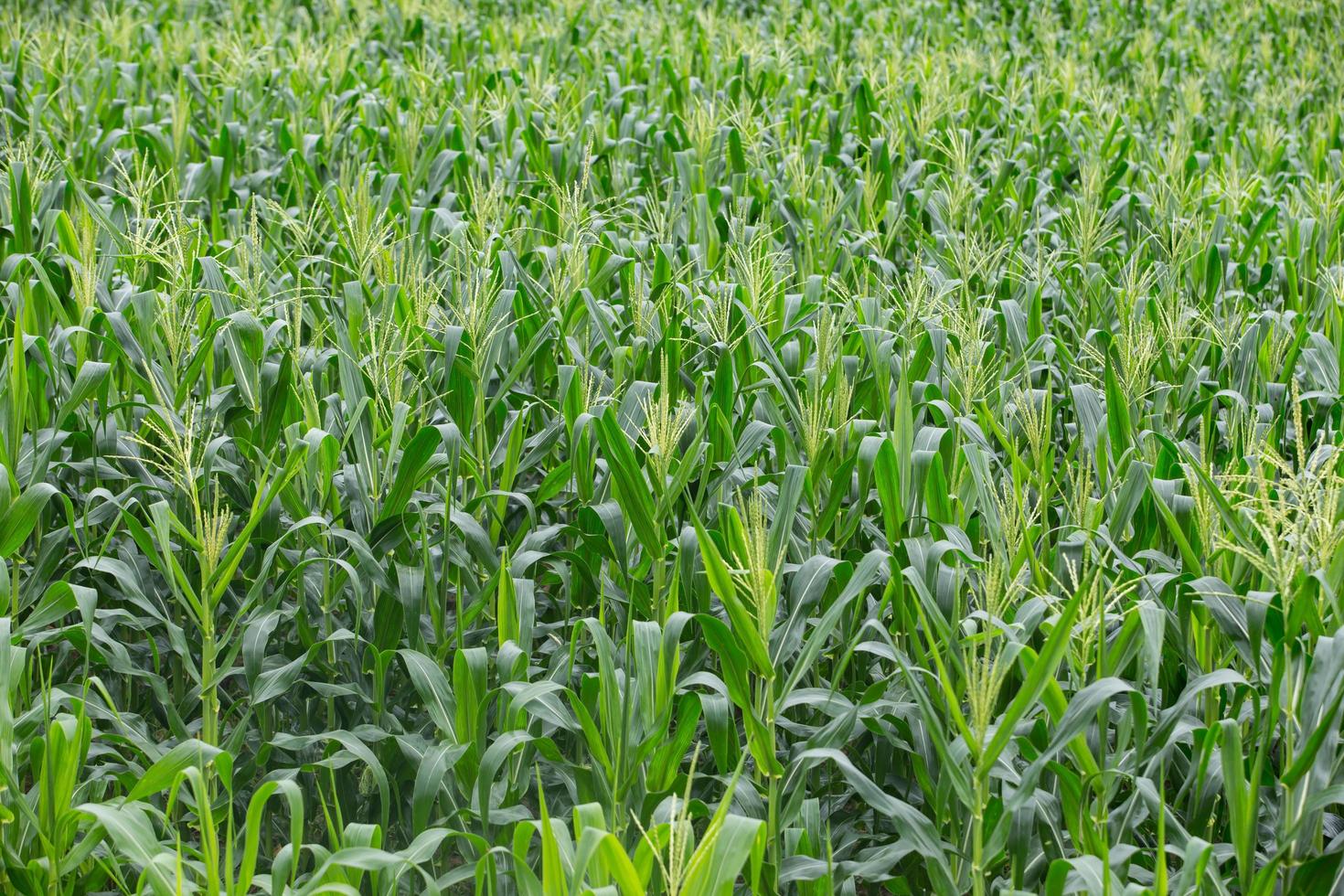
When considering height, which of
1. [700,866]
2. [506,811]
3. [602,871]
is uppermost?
[700,866]

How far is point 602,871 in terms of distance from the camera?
203cm

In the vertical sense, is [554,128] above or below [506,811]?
above

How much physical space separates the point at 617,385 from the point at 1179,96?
234 inches

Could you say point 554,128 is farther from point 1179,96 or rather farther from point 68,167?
point 1179,96

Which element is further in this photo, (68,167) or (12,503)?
(68,167)

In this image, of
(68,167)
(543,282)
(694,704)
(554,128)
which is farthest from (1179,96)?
(694,704)

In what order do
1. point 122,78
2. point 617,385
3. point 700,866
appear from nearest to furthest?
point 700,866, point 617,385, point 122,78

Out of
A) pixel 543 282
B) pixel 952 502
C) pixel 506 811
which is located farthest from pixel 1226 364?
pixel 506 811

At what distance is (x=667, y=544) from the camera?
2887mm

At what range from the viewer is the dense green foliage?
7.39 feet

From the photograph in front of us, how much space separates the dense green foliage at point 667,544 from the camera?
225 cm

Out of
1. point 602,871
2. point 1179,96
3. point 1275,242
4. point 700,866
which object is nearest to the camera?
point 700,866

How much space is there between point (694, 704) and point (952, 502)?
37.0 inches

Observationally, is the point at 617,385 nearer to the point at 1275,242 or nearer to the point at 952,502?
the point at 952,502
